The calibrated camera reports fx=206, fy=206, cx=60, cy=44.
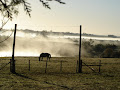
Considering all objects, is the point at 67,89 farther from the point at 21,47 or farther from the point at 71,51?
the point at 21,47

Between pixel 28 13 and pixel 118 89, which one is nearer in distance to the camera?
pixel 28 13

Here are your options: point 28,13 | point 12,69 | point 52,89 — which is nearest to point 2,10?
point 28,13

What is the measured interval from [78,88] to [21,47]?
141 metres

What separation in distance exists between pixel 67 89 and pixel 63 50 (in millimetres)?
117498

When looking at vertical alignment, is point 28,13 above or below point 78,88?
above

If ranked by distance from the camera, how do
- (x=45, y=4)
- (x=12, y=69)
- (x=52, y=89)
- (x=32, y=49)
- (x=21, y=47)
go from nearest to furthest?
(x=45, y=4) < (x=52, y=89) < (x=12, y=69) < (x=32, y=49) < (x=21, y=47)

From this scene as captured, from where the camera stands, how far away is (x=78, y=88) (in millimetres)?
14656

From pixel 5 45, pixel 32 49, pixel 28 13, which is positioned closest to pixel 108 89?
pixel 28 13

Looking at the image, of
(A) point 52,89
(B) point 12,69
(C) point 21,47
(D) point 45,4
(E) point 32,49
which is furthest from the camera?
(C) point 21,47

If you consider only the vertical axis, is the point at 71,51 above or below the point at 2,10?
below

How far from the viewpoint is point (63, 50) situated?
432 feet

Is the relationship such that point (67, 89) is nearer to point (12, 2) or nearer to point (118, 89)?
point (118, 89)

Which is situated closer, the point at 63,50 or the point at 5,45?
the point at 63,50

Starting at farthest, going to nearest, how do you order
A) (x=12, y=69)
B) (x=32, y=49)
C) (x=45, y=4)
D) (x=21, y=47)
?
(x=21, y=47)
(x=32, y=49)
(x=12, y=69)
(x=45, y=4)
